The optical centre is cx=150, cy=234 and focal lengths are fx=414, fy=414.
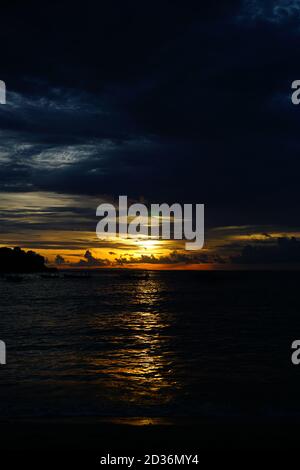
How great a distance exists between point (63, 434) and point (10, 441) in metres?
1.21

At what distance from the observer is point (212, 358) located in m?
22.0

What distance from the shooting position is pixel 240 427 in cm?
1044

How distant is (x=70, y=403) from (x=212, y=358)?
10.6 meters
